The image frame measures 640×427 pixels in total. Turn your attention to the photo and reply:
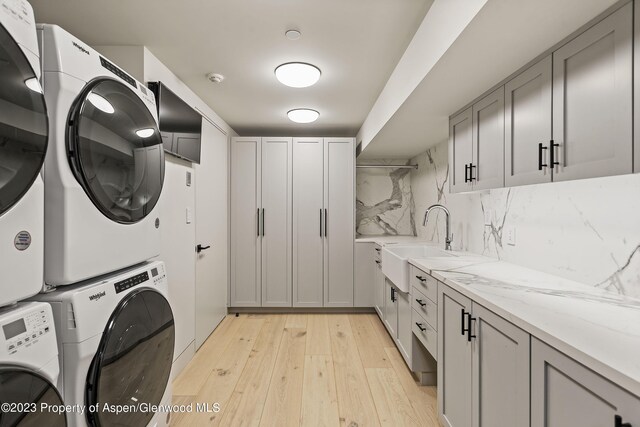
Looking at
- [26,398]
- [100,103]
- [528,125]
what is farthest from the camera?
[528,125]

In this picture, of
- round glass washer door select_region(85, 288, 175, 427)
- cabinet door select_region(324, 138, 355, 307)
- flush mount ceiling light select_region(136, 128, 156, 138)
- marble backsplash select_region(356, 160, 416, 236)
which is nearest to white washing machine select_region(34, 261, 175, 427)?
round glass washer door select_region(85, 288, 175, 427)

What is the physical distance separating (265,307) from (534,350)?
3.17 meters

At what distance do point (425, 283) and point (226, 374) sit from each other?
1695mm

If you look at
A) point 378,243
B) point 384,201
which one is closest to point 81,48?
point 378,243

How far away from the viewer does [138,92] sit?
1384 mm

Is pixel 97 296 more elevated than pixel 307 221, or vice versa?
pixel 307 221

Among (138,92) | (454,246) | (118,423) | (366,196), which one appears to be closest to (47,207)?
(138,92)

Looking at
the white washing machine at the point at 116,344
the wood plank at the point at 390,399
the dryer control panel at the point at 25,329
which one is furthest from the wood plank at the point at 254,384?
the dryer control panel at the point at 25,329

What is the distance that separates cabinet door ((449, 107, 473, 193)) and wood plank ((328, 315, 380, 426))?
1.62m

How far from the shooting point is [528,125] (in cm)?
148

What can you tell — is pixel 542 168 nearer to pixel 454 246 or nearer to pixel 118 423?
pixel 454 246

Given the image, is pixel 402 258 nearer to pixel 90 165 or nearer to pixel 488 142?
pixel 488 142

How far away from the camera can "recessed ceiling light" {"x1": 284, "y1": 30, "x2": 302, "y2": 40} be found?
1.82 m

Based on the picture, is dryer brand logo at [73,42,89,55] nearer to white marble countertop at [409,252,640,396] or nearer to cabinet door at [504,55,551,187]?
white marble countertop at [409,252,640,396]
